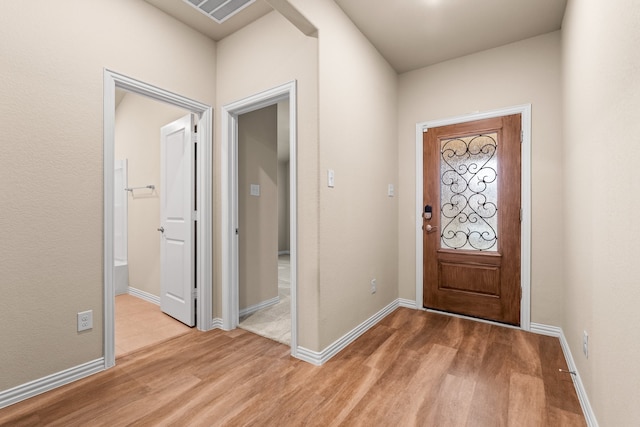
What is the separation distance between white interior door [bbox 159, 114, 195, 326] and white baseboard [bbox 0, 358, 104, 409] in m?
0.85

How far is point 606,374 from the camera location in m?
1.28

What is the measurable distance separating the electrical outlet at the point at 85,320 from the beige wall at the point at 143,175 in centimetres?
153

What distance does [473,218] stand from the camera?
296 cm

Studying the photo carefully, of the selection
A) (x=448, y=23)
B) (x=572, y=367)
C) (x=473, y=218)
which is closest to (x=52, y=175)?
(x=448, y=23)

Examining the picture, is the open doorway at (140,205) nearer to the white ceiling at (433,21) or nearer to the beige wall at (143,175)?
the beige wall at (143,175)

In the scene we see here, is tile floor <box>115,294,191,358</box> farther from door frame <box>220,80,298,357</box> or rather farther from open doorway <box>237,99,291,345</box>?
open doorway <box>237,99,291,345</box>

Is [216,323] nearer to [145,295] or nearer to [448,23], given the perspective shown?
[145,295]

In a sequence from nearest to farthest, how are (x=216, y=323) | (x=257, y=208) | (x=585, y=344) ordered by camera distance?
(x=585, y=344) < (x=216, y=323) < (x=257, y=208)

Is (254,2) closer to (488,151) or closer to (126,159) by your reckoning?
(488,151)

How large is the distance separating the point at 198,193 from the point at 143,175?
151 centimetres

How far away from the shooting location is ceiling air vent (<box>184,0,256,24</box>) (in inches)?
90.0

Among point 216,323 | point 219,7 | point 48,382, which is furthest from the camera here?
point 216,323

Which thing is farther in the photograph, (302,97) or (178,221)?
(178,221)

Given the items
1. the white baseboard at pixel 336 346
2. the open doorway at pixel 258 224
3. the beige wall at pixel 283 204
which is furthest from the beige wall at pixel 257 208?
the beige wall at pixel 283 204
